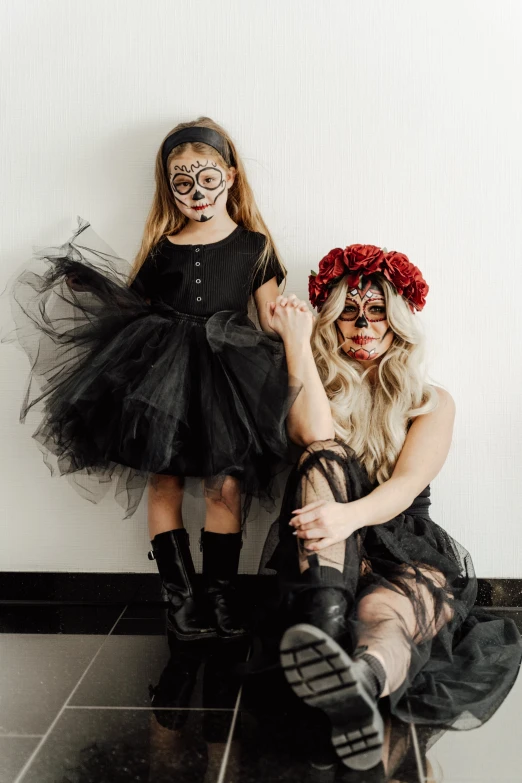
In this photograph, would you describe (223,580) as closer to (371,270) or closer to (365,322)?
(365,322)

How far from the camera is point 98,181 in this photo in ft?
6.94

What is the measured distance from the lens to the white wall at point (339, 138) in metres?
2.02

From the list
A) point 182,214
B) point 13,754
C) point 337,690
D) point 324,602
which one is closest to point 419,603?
point 324,602

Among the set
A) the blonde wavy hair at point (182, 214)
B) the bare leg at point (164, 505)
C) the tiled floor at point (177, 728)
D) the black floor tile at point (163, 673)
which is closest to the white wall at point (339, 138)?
the blonde wavy hair at point (182, 214)

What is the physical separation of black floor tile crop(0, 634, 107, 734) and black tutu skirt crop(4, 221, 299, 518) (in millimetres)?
385

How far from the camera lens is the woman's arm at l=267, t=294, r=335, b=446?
1772 mm

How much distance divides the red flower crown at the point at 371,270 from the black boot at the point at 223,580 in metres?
0.66

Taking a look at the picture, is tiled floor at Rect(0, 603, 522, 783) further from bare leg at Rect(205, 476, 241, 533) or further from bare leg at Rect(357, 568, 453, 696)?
bare leg at Rect(205, 476, 241, 533)

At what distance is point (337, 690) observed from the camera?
1.34 m

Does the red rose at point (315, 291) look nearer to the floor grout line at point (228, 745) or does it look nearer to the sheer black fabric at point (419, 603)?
the sheer black fabric at point (419, 603)

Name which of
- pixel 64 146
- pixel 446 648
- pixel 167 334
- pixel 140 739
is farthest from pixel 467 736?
pixel 64 146

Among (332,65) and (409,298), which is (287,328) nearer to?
(409,298)

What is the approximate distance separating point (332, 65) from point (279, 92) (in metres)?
0.15

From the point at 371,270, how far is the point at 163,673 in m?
1.05
